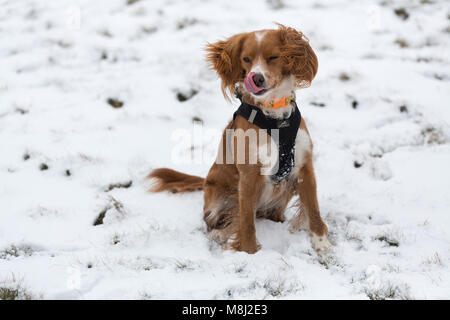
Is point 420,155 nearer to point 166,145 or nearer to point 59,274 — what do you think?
point 166,145

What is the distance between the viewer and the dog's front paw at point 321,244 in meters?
2.62

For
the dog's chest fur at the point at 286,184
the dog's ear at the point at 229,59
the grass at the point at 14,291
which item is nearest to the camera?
the grass at the point at 14,291

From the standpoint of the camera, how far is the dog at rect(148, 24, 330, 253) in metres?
2.41

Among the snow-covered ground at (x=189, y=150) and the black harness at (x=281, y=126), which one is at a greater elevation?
the black harness at (x=281, y=126)

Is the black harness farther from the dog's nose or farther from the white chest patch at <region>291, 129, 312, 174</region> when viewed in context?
the dog's nose

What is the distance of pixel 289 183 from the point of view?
2.88 m

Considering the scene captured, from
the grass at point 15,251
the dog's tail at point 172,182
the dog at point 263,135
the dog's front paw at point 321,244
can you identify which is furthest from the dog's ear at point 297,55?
the grass at point 15,251

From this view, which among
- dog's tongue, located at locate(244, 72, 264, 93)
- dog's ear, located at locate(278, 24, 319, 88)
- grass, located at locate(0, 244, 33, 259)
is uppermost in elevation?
dog's ear, located at locate(278, 24, 319, 88)

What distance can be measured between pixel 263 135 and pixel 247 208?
53 centimetres

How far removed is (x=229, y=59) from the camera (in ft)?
8.30

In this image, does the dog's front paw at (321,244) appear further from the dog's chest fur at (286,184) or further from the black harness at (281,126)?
the black harness at (281,126)

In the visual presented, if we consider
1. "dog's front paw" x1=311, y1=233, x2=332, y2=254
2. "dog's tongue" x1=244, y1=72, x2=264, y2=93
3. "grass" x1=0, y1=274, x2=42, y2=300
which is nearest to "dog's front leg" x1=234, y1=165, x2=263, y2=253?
"dog's front paw" x1=311, y1=233, x2=332, y2=254

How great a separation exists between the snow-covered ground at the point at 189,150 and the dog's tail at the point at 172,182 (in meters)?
0.07

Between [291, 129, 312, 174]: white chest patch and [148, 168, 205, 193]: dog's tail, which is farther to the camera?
[148, 168, 205, 193]: dog's tail
